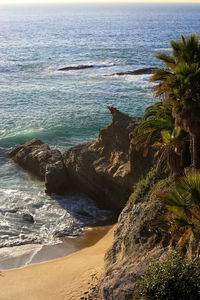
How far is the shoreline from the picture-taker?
16.2 meters

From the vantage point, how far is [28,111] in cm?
3803

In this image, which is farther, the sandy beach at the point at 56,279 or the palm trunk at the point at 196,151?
the sandy beach at the point at 56,279

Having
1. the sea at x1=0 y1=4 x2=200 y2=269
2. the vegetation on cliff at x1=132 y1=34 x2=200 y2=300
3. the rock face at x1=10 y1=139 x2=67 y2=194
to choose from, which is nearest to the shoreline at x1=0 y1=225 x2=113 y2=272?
the sea at x1=0 y1=4 x2=200 y2=269

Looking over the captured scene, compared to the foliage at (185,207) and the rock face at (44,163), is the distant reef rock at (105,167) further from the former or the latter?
the foliage at (185,207)

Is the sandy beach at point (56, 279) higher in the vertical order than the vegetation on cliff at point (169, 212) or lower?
lower

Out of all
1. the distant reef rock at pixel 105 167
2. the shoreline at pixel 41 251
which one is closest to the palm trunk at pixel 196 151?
the distant reef rock at pixel 105 167

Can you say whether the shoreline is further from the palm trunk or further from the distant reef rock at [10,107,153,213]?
the palm trunk

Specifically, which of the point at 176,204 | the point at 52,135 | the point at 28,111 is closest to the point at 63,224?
the point at 176,204

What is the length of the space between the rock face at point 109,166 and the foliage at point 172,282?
26.8 feet

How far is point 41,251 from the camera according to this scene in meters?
17.0

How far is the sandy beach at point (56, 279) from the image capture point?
540 inches

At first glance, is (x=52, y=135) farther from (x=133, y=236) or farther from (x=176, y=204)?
(x=176, y=204)

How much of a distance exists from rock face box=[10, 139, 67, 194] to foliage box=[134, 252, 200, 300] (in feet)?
39.5

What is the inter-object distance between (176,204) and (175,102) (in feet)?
10.2
